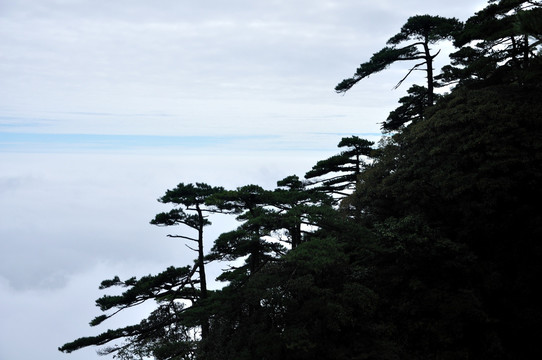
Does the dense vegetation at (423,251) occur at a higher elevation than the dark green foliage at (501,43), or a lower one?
lower

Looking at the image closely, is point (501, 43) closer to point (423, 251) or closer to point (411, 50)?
point (411, 50)

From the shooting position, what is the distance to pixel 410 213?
13.3 metres

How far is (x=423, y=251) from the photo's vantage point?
11719 mm

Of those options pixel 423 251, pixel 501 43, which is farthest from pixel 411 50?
pixel 423 251

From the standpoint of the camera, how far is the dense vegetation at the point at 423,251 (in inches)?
404

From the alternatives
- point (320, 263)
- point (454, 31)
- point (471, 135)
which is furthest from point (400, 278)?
point (454, 31)

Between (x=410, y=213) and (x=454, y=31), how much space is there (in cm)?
1082

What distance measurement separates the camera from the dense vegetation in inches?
404

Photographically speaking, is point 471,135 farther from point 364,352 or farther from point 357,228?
point 364,352

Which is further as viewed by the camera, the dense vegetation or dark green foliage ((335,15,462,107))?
dark green foliage ((335,15,462,107))

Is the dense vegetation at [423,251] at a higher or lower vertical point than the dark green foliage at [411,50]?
lower

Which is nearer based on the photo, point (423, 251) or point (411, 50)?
point (423, 251)

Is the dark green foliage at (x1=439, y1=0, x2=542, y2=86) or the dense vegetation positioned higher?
the dark green foliage at (x1=439, y1=0, x2=542, y2=86)

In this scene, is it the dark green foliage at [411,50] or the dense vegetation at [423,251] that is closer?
the dense vegetation at [423,251]
